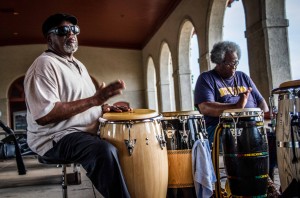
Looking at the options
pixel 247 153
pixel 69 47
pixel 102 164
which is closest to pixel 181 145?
pixel 247 153

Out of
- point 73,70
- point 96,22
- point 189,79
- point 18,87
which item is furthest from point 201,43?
point 18,87

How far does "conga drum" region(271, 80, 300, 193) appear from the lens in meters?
1.83

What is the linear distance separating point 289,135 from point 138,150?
0.87m

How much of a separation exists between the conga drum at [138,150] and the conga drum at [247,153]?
1.58 feet

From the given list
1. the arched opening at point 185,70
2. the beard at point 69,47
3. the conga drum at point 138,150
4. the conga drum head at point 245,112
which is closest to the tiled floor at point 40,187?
the conga drum at point 138,150

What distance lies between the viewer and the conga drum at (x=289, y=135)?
1829mm

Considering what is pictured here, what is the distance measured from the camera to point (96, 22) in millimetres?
11422

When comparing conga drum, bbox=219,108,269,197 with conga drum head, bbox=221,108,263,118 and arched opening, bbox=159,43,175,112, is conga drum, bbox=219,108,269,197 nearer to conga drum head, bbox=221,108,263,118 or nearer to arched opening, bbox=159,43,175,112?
conga drum head, bbox=221,108,263,118

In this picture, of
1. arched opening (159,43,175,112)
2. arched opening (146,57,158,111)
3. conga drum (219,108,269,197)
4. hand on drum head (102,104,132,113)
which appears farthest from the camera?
arched opening (146,57,158,111)

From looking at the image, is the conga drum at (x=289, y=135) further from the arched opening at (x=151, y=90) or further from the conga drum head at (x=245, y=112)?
the arched opening at (x=151, y=90)

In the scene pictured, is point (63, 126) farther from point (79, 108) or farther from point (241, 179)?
point (241, 179)

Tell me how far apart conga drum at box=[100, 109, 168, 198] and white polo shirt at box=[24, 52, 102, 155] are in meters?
0.26

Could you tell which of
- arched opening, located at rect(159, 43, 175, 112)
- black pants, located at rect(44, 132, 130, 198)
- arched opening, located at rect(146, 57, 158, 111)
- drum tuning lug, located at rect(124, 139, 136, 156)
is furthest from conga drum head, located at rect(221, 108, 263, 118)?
arched opening, located at rect(146, 57, 158, 111)

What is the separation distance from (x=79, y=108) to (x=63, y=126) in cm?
22
